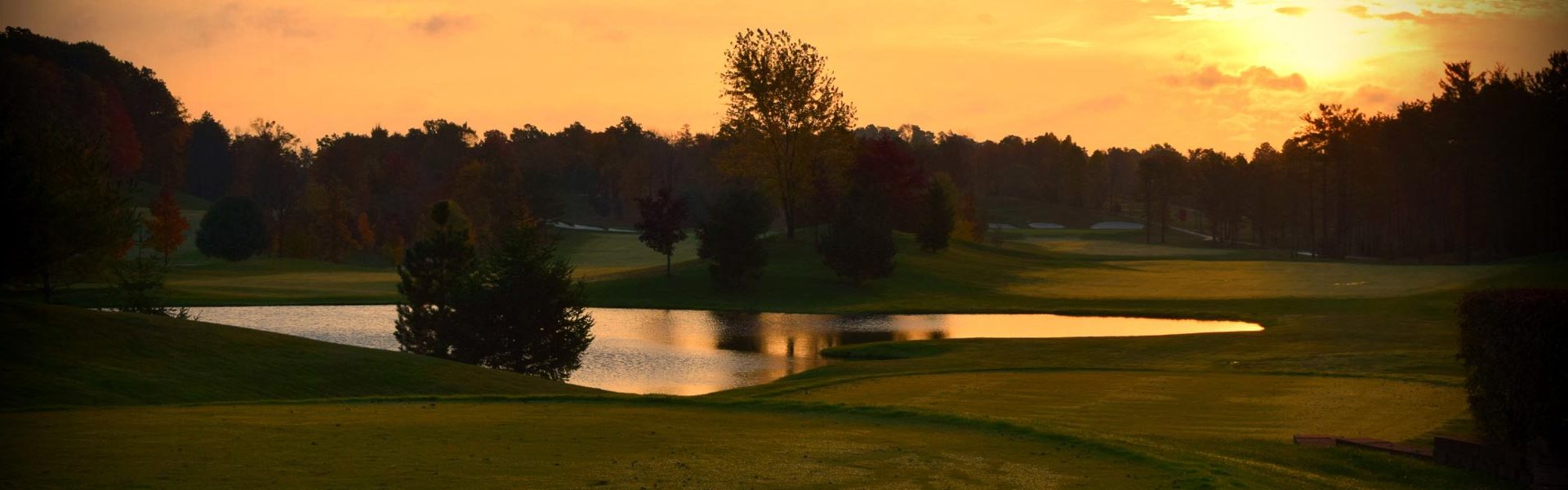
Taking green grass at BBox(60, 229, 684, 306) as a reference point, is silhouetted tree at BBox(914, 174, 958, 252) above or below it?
above

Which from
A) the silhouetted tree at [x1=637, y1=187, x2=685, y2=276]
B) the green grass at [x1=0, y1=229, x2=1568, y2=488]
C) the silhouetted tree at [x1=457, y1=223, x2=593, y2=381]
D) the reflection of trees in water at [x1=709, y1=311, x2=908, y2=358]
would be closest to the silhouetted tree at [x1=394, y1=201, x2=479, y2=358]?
the silhouetted tree at [x1=457, y1=223, x2=593, y2=381]

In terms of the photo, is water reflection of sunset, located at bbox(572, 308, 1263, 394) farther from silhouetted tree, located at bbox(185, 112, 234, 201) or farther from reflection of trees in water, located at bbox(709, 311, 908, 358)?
silhouetted tree, located at bbox(185, 112, 234, 201)

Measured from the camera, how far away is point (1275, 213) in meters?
169

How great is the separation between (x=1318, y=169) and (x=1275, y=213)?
79.1 ft

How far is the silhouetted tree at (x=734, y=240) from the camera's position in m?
82.2

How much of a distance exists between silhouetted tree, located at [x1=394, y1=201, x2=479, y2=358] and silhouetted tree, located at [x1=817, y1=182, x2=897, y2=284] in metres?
33.6

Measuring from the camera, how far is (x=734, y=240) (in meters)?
82.9

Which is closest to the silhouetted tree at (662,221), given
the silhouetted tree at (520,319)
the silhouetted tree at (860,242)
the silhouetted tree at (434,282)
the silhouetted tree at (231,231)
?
the silhouetted tree at (860,242)

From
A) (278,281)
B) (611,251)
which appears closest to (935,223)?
(278,281)

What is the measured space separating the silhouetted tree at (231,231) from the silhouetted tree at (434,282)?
74306 mm

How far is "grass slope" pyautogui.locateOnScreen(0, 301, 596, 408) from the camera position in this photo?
2834 centimetres

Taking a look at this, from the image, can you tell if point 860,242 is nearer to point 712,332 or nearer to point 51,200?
point 712,332

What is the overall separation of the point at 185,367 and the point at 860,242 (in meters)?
54.7

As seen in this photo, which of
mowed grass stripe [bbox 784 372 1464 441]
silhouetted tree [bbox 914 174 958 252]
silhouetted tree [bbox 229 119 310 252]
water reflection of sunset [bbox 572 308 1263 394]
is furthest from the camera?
silhouetted tree [bbox 229 119 310 252]
